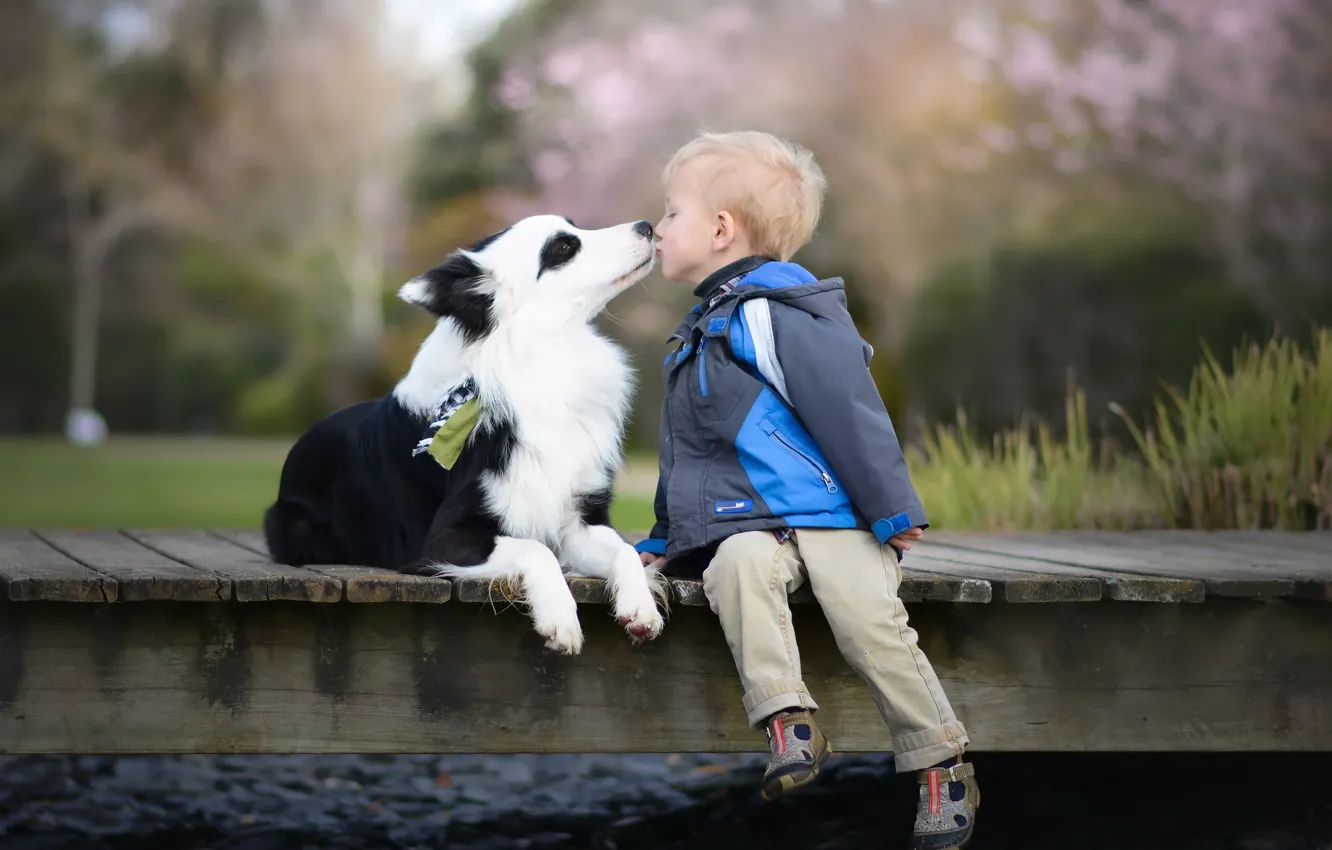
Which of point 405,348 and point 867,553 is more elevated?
point 405,348

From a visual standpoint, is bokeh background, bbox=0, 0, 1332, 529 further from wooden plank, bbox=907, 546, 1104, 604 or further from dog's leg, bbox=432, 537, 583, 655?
dog's leg, bbox=432, 537, 583, 655

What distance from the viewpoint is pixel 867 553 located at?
2449mm

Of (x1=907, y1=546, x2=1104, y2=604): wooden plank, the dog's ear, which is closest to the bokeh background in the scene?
(x1=907, y1=546, x2=1104, y2=604): wooden plank

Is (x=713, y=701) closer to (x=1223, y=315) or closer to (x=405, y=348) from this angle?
(x=1223, y=315)

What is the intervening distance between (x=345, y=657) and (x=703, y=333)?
91cm

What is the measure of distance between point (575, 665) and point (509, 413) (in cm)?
54

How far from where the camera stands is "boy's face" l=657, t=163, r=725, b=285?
2.71 m

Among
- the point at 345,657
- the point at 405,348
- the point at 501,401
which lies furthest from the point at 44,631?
the point at 405,348

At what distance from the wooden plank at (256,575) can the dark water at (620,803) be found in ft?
2.28

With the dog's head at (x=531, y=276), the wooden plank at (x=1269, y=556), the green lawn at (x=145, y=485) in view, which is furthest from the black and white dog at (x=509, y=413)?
the green lawn at (x=145, y=485)

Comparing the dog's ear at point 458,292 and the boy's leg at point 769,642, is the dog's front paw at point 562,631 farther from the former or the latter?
the dog's ear at point 458,292

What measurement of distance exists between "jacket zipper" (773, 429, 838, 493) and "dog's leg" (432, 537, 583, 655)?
468 millimetres

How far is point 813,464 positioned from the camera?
98.0 inches

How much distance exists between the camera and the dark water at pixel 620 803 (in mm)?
3305
